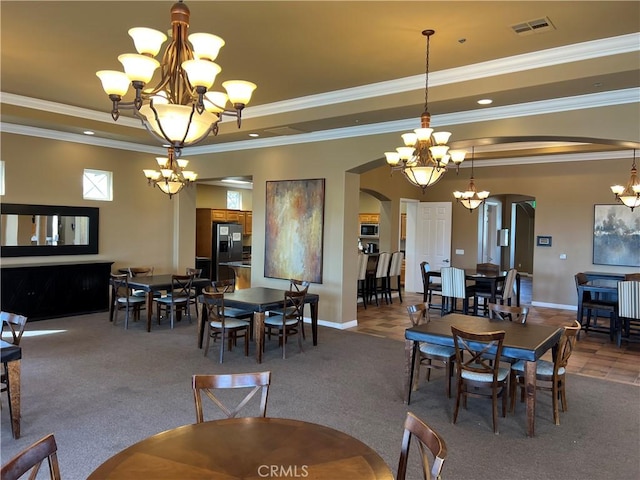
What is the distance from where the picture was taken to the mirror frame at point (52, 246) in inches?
289

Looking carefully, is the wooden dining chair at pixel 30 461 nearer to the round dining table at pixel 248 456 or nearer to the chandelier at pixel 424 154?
the round dining table at pixel 248 456

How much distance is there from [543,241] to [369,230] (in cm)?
487

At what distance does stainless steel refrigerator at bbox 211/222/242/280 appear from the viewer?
1228 cm

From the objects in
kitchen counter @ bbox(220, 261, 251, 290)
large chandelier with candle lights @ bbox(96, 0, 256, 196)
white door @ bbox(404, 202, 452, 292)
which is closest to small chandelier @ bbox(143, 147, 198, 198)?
kitchen counter @ bbox(220, 261, 251, 290)

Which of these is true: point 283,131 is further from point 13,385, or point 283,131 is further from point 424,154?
point 13,385

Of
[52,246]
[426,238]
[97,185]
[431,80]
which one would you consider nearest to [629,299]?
[431,80]

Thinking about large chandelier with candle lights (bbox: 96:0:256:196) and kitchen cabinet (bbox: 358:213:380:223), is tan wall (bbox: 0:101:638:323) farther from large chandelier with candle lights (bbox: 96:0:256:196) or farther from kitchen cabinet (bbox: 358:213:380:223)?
large chandelier with candle lights (bbox: 96:0:256:196)

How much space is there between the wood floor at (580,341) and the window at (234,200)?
229 inches

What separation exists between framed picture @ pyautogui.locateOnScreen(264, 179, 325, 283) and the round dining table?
18.3ft

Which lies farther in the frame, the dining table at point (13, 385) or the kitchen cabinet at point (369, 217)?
the kitchen cabinet at point (369, 217)

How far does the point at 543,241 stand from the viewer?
33.1 ft

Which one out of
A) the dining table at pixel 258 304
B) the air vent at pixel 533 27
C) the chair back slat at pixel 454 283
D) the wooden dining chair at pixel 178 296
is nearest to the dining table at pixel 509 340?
the dining table at pixel 258 304

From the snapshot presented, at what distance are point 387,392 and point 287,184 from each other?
4.39 m

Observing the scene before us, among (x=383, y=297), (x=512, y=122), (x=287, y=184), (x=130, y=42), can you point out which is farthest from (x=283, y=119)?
(x=383, y=297)
